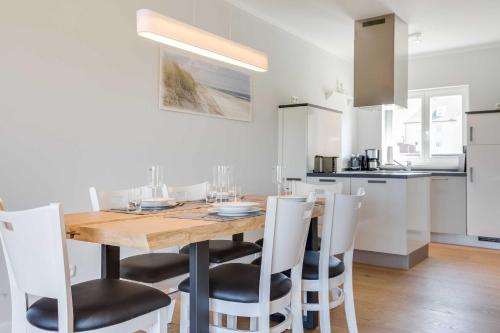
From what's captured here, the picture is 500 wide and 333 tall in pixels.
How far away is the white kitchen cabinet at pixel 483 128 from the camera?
15.5 ft

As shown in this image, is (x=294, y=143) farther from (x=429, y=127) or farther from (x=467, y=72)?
(x=467, y=72)

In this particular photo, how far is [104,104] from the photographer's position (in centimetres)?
292

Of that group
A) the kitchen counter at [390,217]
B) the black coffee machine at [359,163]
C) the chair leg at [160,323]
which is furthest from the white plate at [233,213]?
the black coffee machine at [359,163]

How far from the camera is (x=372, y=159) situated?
583 cm

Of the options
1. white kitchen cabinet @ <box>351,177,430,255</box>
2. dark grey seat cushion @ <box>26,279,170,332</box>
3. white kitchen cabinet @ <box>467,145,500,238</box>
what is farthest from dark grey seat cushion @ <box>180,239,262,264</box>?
white kitchen cabinet @ <box>467,145,500,238</box>

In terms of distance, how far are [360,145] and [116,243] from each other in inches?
217

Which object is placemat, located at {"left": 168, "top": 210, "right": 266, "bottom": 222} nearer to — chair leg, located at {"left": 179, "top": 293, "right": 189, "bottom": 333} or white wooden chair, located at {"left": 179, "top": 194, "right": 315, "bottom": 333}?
white wooden chair, located at {"left": 179, "top": 194, "right": 315, "bottom": 333}

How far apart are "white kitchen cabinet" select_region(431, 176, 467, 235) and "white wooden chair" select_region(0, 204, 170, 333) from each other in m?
4.47

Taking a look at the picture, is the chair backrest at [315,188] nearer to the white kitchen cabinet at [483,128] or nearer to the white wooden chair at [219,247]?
the white wooden chair at [219,247]

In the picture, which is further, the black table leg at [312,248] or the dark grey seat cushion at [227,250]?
the black table leg at [312,248]

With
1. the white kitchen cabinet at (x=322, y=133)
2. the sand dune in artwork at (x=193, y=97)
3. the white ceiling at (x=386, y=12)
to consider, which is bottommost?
the white kitchen cabinet at (x=322, y=133)

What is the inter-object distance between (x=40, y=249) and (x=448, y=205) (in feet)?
16.1

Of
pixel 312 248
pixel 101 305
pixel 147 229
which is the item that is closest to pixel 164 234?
pixel 147 229

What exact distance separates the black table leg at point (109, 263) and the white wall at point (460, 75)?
16.6ft
